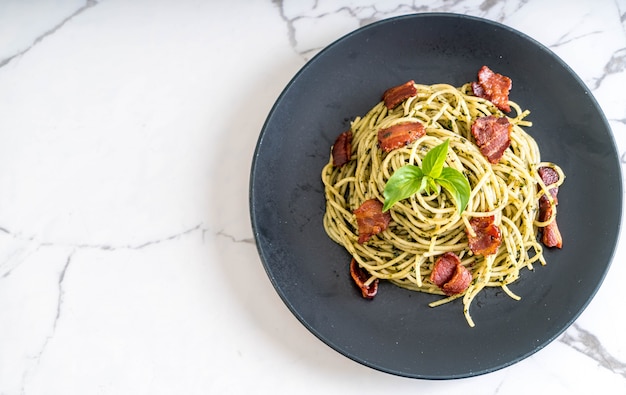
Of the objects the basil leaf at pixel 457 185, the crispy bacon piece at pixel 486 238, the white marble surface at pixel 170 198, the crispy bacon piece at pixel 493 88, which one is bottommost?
the white marble surface at pixel 170 198

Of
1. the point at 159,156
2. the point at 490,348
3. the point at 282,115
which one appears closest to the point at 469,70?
the point at 282,115

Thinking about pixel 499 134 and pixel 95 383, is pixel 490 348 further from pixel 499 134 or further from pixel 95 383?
pixel 95 383

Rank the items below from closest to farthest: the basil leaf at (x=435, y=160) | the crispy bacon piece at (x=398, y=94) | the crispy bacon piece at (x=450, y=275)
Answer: the basil leaf at (x=435, y=160) → the crispy bacon piece at (x=450, y=275) → the crispy bacon piece at (x=398, y=94)

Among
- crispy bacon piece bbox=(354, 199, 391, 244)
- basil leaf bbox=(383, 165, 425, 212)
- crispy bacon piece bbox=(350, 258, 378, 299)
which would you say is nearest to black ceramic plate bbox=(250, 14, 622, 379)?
crispy bacon piece bbox=(350, 258, 378, 299)

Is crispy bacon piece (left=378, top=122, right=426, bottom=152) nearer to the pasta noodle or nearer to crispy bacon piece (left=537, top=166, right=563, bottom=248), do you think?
the pasta noodle

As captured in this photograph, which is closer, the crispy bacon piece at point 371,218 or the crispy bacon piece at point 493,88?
the crispy bacon piece at point 371,218

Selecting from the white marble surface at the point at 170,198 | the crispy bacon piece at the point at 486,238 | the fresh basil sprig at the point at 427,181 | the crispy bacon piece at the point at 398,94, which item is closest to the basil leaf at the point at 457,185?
the fresh basil sprig at the point at 427,181

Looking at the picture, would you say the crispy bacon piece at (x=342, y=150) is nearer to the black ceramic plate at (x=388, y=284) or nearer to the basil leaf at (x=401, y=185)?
the black ceramic plate at (x=388, y=284)
